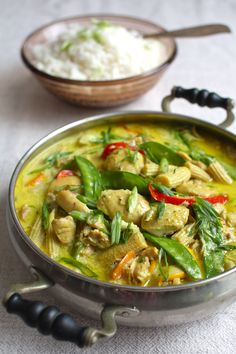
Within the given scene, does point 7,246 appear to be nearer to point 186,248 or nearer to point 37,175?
point 37,175

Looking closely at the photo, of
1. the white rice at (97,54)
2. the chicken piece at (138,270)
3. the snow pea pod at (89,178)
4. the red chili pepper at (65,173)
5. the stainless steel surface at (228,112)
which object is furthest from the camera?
the white rice at (97,54)

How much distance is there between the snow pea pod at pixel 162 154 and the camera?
2.13 meters

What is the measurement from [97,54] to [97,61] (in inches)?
2.2

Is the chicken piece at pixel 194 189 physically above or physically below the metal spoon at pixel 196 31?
below

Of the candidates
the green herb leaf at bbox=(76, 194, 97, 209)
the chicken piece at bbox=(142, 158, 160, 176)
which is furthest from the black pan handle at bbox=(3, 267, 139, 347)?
the chicken piece at bbox=(142, 158, 160, 176)

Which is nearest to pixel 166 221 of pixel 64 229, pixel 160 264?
pixel 160 264

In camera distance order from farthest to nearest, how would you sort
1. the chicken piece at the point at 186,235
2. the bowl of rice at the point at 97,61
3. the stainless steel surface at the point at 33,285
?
the bowl of rice at the point at 97,61, the chicken piece at the point at 186,235, the stainless steel surface at the point at 33,285

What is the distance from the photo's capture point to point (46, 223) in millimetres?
1830

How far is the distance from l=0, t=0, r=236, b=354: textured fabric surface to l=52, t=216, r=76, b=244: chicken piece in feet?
0.81

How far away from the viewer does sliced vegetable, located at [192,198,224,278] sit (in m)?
1.66

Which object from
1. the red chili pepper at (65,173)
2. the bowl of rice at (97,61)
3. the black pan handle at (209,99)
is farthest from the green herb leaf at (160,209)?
the bowl of rice at (97,61)

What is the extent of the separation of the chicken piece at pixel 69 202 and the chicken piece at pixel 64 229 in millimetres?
72

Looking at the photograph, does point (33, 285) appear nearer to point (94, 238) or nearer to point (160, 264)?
point (94, 238)

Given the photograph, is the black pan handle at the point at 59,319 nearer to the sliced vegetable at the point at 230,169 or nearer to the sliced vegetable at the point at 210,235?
the sliced vegetable at the point at 210,235
